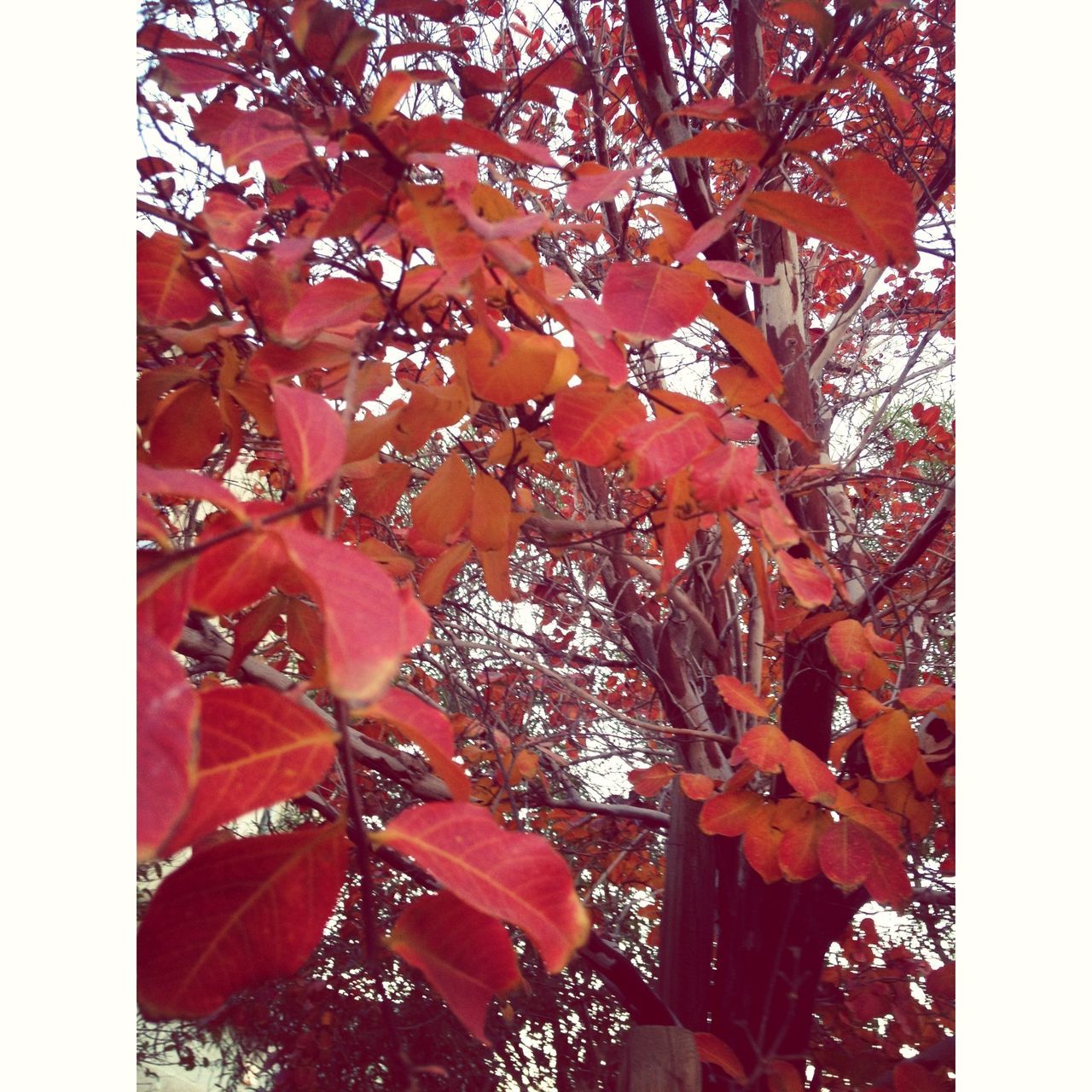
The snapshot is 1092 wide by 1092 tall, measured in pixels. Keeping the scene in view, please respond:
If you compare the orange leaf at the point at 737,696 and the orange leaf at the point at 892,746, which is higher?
the orange leaf at the point at 737,696

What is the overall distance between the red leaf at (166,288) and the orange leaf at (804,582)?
396mm

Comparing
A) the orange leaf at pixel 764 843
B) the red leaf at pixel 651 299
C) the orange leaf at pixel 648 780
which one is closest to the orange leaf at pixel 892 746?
the orange leaf at pixel 764 843

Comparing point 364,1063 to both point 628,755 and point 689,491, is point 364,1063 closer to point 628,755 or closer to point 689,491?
point 628,755

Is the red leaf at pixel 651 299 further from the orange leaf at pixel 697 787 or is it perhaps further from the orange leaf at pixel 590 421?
the orange leaf at pixel 697 787

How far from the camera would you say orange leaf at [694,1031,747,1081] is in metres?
0.92

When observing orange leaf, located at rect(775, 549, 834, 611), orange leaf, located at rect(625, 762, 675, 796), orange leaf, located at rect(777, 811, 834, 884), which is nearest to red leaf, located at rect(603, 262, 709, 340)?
orange leaf, located at rect(775, 549, 834, 611)

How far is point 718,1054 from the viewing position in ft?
3.08

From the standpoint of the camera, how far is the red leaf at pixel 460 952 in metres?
0.32

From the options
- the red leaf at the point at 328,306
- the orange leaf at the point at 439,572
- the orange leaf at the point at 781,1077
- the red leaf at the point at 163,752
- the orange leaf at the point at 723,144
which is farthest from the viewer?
the orange leaf at the point at 781,1077

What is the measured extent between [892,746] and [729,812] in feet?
0.54

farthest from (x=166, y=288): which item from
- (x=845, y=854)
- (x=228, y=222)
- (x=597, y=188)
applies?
(x=845, y=854)

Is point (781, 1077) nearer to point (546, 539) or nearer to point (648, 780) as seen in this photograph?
point (648, 780)

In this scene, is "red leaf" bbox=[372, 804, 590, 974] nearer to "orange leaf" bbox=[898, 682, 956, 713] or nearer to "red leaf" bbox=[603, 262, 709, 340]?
"red leaf" bbox=[603, 262, 709, 340]
